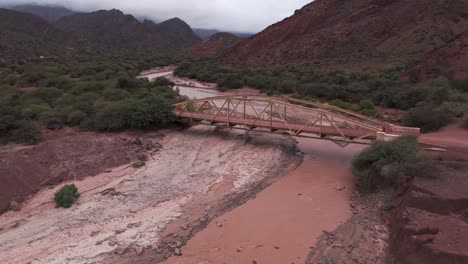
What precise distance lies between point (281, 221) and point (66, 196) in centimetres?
966

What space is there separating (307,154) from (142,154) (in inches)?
411

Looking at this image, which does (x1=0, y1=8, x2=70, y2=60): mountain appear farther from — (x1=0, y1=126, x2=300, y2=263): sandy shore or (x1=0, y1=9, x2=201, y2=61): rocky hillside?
(x1=0, y1=126, x2=300, y2=263): sandy shore

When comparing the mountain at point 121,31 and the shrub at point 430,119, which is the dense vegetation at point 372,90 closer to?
the shrub at point 430,119

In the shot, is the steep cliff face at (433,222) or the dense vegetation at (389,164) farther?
the dense vegetation at (389,164)

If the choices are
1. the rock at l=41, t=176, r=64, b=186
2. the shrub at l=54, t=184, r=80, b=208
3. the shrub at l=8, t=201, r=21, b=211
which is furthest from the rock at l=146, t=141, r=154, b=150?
the shrub at l=8, t=201, r=21, b=211

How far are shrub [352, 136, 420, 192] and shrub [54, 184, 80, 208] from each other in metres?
13.4

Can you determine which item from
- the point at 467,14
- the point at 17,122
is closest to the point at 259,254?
the point at 17,122

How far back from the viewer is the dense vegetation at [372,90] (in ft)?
82.1

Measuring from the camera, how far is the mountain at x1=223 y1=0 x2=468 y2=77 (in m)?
57.7

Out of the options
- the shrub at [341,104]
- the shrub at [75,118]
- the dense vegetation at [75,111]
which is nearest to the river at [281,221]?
the dense vegetation at [75,111]

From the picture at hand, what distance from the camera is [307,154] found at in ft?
79.9

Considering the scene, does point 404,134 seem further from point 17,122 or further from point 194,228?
point 17,122

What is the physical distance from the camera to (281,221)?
15969 mm

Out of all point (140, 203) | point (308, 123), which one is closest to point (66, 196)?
point (140, 203)
